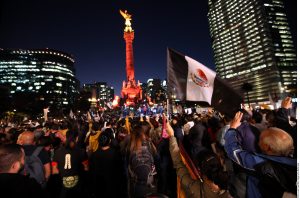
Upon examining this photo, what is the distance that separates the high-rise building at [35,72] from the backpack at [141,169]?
162m

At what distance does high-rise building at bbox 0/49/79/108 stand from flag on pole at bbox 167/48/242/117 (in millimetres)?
162655

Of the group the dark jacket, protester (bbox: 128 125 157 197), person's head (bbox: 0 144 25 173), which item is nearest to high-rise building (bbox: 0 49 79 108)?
protester (bbox: 128 125 157 197)

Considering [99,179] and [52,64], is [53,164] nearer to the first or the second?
[99,179]

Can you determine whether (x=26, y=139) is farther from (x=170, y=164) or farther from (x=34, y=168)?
(x=170, y=164)

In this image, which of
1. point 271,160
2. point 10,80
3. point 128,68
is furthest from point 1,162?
point 10,80

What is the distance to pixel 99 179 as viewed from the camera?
5555 mm

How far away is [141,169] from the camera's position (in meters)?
4.60

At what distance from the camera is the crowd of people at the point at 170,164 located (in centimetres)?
266

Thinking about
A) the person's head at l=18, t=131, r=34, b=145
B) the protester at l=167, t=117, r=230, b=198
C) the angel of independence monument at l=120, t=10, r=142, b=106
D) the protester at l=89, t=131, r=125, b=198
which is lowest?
the protester at l=89, t=131, r=125, b=198

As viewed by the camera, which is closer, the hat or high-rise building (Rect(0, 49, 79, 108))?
the hat

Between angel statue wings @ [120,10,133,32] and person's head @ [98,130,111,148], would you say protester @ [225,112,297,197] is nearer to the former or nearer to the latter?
person's head @ [98,130,111,148]

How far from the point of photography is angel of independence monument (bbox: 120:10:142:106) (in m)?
101

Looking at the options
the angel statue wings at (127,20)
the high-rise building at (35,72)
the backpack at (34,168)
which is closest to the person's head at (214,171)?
the backpack at (34,168)

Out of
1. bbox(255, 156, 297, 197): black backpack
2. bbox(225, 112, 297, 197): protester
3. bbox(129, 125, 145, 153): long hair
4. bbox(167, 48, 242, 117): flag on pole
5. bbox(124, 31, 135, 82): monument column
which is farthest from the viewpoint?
bbox(124, 31, 135, 82): monument column
